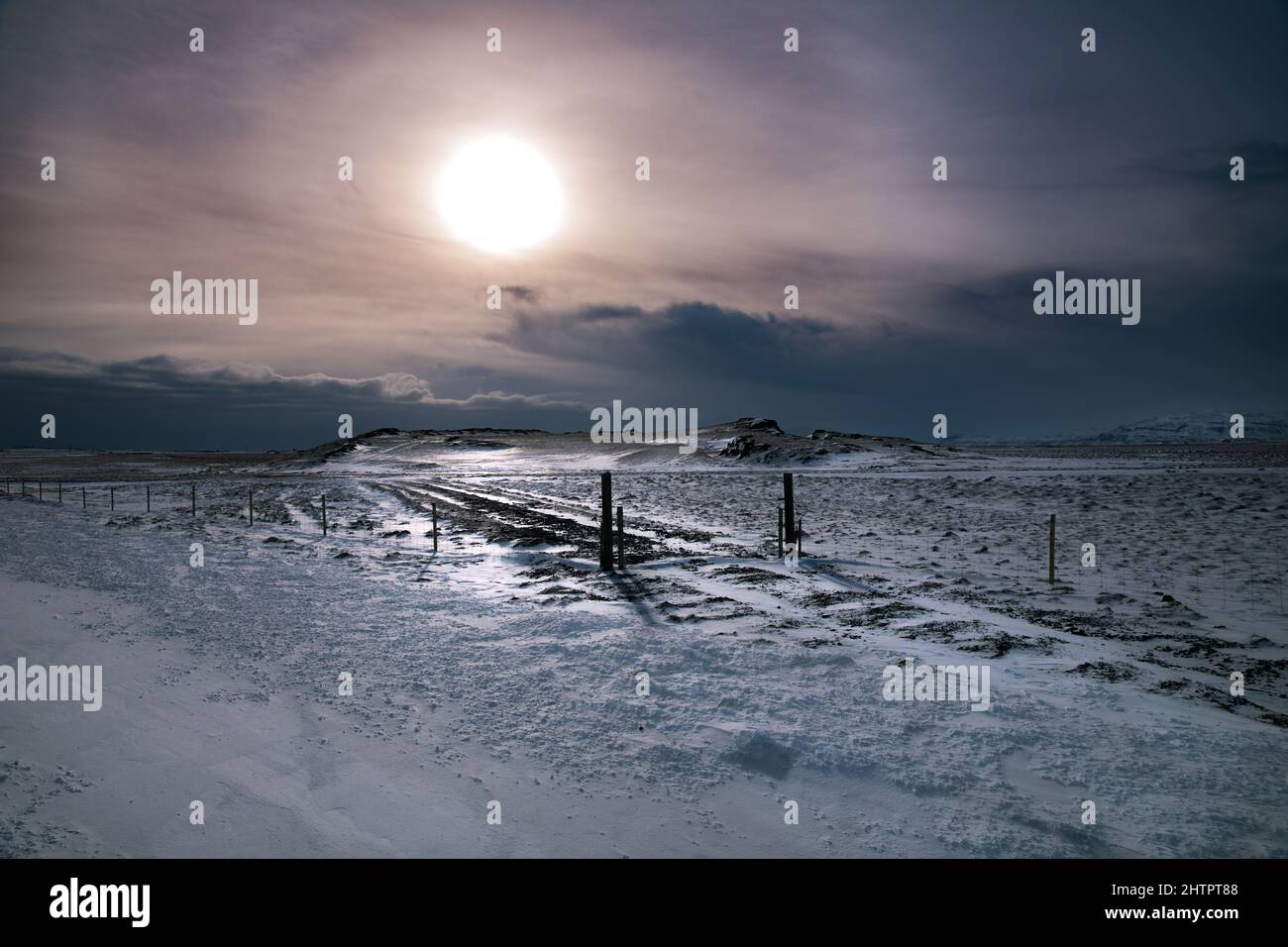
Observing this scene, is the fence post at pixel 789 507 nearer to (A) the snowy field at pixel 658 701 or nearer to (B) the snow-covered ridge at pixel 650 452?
(A) the snowy field at pixel 658 701

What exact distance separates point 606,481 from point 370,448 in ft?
328

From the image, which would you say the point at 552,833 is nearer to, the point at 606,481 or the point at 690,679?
the point at 690,679

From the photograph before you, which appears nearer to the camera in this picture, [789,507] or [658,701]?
[658,701]

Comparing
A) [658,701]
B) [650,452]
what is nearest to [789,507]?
[658,701]

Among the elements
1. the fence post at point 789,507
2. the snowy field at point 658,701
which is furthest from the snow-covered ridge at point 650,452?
the snowy field at point 658,701

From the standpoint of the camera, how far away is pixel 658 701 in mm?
8500

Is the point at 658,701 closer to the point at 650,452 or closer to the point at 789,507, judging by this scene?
the point at 789,507

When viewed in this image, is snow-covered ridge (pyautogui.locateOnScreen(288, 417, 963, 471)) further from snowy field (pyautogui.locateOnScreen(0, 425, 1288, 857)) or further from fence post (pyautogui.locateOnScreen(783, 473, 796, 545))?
snowy field (pyautogui.locateOnScreen(0, 425, 1288, 857))

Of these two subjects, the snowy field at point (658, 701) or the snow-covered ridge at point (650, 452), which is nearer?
the snowy field at point (658, 701)

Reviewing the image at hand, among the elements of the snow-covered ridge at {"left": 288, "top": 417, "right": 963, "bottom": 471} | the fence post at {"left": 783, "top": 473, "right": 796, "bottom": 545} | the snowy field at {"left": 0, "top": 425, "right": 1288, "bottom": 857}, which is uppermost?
the snow-covered ridge at {"left": 288, "top": 417, "right": 963, "bottom": 471}

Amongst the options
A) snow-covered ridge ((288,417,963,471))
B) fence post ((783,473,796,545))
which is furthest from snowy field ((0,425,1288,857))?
snow-covered ridge ((288,417,963,471))

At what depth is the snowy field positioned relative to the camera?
5762 millimetres

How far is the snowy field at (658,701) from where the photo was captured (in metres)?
5.76
